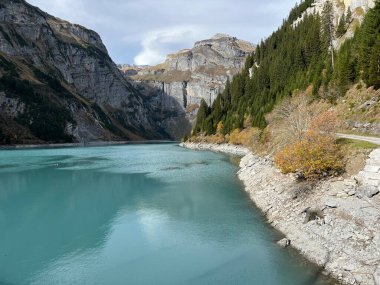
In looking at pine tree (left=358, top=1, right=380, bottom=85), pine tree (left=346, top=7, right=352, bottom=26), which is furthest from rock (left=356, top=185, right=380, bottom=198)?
pine tree (left=346, top=7, right=352, bottom=26)

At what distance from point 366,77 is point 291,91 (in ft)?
135

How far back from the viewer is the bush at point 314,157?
101 feet

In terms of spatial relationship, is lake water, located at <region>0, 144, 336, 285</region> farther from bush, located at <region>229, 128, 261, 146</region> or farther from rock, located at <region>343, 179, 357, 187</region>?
bush, located at <region>229, 128, 261, 146</region>

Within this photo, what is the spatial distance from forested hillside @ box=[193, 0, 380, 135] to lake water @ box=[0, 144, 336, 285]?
31.2 metres

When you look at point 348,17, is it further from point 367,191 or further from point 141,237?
point 141,237

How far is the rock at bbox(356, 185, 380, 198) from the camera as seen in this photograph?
24.3 m

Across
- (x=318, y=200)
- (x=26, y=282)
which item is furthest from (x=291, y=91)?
(x=26, y=282)

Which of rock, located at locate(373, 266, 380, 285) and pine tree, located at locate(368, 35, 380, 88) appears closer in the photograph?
rock, located at locate(373, 266, 380, 285)

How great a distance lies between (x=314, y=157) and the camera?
31859 mm

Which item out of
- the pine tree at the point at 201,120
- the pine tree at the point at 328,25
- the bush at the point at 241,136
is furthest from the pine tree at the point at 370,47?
the pine tree at the point at 201,120

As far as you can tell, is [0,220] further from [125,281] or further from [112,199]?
[125,281]

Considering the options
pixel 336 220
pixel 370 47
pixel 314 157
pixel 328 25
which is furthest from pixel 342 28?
pixel 336 220

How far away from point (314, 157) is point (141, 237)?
56.9 ft

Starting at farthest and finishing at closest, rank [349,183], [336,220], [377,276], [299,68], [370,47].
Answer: [299,68]
[370,47]
[349,183]
[336,220]
[377,276]
